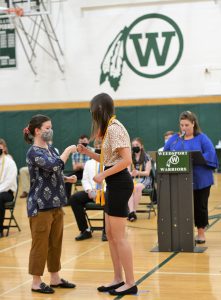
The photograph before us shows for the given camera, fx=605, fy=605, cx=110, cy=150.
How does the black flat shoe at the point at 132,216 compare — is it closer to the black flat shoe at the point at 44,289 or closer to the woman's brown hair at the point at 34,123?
the black flat shoe at the point at 44,289

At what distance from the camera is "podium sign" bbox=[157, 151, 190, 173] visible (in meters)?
6.87

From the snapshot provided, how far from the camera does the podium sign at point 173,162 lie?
6.87 metres

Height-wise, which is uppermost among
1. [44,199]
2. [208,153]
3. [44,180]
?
[208,153]

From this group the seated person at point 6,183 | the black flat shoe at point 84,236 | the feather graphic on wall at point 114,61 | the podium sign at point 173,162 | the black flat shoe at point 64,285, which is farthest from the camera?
the feather graphic on wall at point 114,61

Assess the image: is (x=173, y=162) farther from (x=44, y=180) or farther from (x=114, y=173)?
(x=114, y=173)

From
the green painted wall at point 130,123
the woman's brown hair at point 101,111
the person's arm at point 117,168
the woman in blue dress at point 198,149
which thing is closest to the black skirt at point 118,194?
the person's arm at point 117,168

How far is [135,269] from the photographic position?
622 centimetres

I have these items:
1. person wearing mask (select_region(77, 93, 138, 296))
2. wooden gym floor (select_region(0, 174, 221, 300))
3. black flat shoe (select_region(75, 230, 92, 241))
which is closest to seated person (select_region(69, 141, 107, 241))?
black flat shoe (select_region(75, 230, 92, 241))

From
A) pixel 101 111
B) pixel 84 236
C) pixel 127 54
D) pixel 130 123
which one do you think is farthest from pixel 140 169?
pixel 127 54

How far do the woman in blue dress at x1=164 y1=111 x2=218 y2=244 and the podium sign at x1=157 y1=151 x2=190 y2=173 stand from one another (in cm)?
32

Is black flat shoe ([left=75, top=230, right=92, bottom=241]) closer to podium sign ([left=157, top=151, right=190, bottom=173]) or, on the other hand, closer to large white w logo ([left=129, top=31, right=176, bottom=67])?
podium sign ([left=157, top=151, right=190, bottom=173])

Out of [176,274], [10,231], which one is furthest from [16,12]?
[176,274]

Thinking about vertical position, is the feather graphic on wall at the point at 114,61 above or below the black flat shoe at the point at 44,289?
above

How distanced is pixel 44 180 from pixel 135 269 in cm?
158
